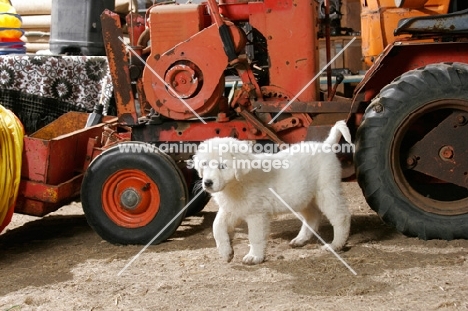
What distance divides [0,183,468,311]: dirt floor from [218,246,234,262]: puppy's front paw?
0.05 metres

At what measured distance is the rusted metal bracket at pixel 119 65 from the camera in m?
4.99

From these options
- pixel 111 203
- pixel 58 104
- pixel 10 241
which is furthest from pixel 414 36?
pixel 58 104

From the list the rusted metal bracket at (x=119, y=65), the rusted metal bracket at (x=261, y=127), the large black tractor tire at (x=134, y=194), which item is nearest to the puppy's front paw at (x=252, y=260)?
the large black tractor tire at (x=134, y=194)

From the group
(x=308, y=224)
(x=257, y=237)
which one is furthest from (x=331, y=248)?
(x=257, y=237)

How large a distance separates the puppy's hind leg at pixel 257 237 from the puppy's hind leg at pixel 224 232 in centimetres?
10

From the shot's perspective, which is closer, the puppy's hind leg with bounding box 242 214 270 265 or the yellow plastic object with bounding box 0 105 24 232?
the puppy's hind leg with bounding box 242 214 270 265

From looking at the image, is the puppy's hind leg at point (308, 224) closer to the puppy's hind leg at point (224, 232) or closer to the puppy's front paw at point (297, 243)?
the puppy's front paw at point (297, 243)

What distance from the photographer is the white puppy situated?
389 centimetres

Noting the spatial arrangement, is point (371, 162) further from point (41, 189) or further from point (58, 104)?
point (58, 104)

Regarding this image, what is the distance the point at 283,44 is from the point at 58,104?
10.3 feet

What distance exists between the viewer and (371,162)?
4488 mm

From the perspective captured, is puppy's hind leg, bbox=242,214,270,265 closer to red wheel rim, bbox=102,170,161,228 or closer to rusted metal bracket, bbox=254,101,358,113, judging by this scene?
red wheel rim, bbox=102,170,161,228

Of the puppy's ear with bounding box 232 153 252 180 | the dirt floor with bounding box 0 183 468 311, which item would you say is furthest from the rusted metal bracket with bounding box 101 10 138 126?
the puppy's ear with bounding box 232 153 252 180

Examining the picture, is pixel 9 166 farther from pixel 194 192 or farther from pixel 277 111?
pixel 277 111
